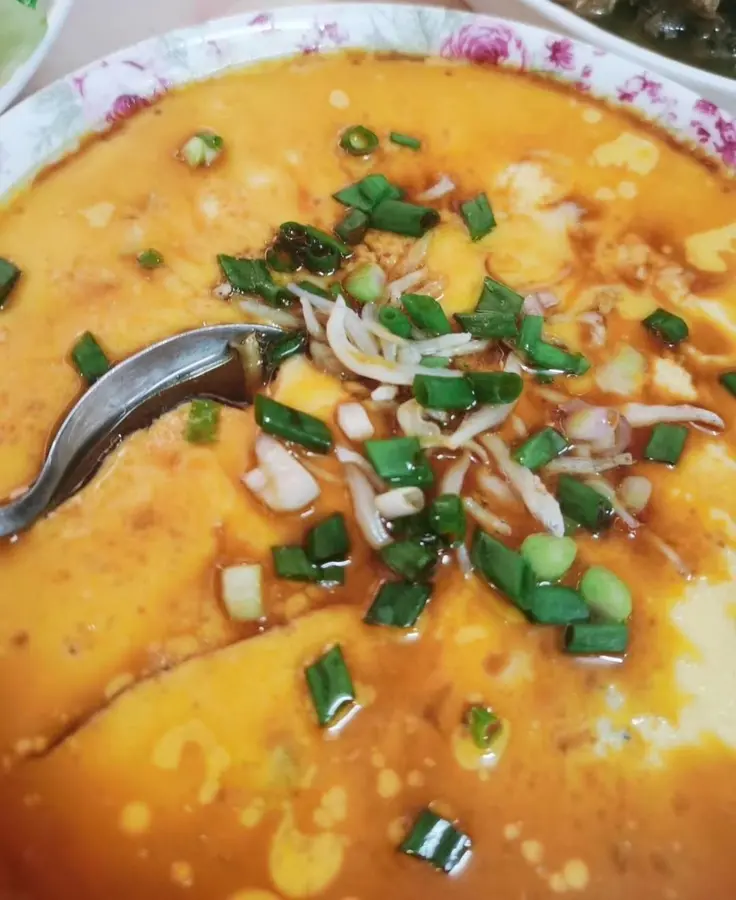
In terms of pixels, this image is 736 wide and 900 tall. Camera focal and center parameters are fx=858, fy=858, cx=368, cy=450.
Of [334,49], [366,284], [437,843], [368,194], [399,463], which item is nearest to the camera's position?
[437,843]

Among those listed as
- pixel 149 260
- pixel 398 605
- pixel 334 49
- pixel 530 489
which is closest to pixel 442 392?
pixel 530 489


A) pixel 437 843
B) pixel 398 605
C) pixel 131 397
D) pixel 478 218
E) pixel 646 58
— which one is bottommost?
pixel 437 843

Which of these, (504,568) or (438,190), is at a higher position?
(438,190)

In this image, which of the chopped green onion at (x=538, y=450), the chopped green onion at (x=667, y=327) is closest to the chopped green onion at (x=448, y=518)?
the chopped green onion at (x=538, y=450)

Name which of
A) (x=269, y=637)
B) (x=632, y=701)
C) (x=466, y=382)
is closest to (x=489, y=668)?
(x=632, y=701)

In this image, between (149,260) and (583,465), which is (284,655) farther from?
(149,260)

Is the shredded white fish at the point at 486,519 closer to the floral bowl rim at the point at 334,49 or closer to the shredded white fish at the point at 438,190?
the shredded white fish at the point at 438,190
